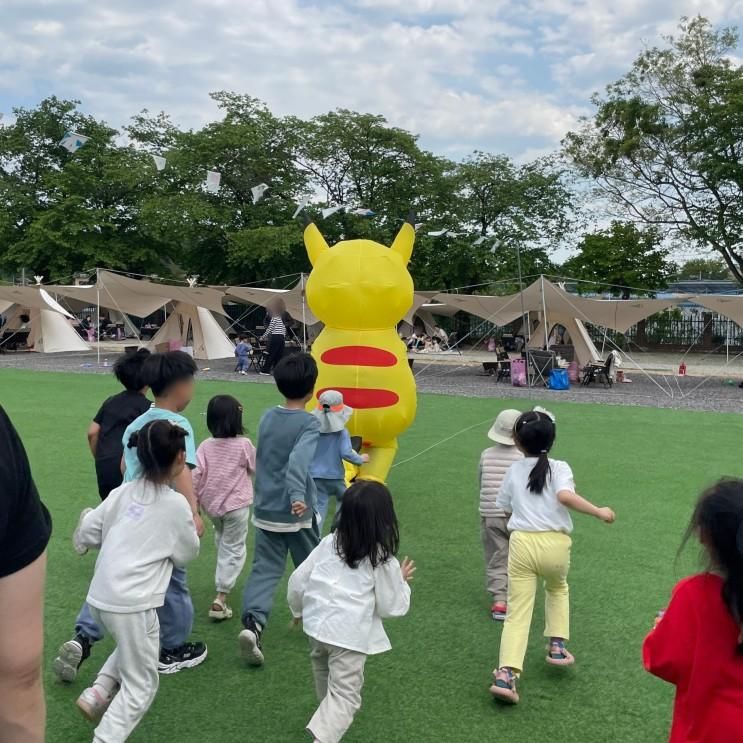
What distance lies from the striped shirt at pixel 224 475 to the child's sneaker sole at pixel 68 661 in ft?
3.36

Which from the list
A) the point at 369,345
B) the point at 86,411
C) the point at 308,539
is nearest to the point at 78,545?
the point at 308,539

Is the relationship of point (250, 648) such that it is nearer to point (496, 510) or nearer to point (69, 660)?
point (69, 660)

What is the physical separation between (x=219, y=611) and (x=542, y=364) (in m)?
13.7

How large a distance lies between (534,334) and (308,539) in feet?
58.5

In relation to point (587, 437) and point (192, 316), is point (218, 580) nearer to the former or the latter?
point (587, 437)

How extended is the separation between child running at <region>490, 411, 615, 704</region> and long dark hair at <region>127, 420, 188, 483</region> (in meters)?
1.61

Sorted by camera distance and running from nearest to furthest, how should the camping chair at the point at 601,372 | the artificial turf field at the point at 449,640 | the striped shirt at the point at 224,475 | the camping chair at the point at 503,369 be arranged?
the artificial turf field at the point at 449,640
the striped shirt at the point at 224,475
the camping chair at the point at 601,372
the camping chair at the point at 503,369

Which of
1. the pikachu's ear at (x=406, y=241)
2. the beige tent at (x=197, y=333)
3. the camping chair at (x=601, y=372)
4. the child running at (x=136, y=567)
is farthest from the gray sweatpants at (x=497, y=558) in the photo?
the beige tent at (x=197, y=333)

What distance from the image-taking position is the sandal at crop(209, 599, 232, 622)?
160 inches

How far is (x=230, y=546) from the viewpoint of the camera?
13.8 feet

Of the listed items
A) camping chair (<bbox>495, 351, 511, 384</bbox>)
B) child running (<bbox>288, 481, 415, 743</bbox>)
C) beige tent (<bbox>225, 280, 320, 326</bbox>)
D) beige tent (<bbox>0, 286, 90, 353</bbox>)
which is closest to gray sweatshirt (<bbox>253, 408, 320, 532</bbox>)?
child running (<bbox>288, 481, 415, 743</bbox>)

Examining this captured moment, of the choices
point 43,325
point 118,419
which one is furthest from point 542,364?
point 43,325

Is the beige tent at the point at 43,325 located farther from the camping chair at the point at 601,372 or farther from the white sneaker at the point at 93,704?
the white sneaker at the point at 93,704

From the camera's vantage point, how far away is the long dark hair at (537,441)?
3.37 m
